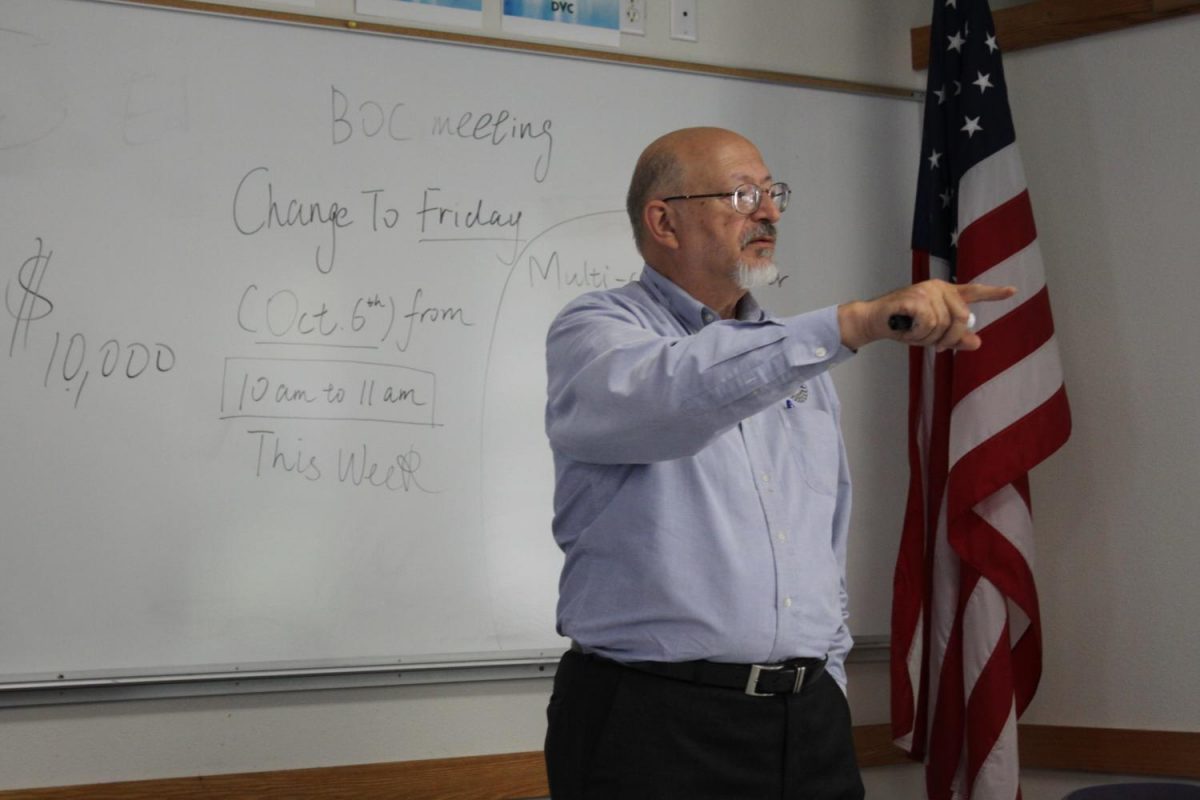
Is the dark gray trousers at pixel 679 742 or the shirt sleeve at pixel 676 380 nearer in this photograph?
the shirt sleeve at pixel 676 380

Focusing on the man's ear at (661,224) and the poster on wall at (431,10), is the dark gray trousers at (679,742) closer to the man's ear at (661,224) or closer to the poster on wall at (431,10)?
the man's ear at (661,224)

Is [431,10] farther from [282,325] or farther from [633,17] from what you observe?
[282,325]

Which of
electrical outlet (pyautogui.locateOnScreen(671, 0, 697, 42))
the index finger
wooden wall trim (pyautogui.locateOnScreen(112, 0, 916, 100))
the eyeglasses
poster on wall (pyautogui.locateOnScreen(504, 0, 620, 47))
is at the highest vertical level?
electrical outlet (pyautogui.locateOnScreen(671, 0, 697, 42))

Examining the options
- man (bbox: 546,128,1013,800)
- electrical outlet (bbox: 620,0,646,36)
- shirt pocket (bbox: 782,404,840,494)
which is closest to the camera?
man (bbox: 546,128,1013,800)

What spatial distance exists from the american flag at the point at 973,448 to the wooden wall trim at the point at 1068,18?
0.16 meters

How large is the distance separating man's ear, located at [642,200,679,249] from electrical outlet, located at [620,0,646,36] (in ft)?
3.87

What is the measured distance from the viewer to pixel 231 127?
256 centimetres

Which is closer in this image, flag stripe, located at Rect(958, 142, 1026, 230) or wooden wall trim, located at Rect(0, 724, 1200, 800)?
wooden wall trim, located at Rect(0, 724, 1200, 800)

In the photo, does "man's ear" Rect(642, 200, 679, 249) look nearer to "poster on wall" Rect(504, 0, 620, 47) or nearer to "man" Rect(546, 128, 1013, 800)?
"man" Rect(546, 128, 1013, 800)

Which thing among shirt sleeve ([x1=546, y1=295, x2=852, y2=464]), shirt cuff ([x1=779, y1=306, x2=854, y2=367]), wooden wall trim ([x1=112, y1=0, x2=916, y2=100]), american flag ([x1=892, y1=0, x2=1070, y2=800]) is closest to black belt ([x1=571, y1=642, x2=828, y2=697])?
shirt sleeve ([x1=546, y1=295, x2=852, y2=464])

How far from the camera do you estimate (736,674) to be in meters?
1.62

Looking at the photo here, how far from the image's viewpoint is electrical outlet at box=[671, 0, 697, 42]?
2.97 meters

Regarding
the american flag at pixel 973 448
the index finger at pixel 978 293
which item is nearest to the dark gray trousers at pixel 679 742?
the index finger at pixel 978 293

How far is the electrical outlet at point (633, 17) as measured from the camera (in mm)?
2908
